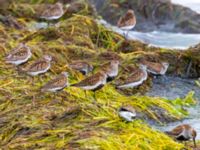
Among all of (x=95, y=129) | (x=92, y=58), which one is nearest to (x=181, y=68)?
(x=92, y=58)

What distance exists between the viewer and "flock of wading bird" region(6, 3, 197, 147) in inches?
333

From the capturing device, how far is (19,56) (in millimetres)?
10570

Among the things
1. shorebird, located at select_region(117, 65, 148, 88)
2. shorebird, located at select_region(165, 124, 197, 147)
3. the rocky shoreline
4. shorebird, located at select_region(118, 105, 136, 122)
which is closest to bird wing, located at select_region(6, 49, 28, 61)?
shorebird, located at select_region(117, 65, 148, 88)

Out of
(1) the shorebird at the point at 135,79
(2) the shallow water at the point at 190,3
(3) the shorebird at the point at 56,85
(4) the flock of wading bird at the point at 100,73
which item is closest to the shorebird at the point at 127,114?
(4) the flock of wading bird at the point at 100,73

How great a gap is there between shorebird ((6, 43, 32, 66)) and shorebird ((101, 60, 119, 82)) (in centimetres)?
109

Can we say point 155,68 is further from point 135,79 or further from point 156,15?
point 156,15

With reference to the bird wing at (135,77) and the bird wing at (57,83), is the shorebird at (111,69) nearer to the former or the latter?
the bird wing at (135,77)

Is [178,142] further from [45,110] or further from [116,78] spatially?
[116,78]

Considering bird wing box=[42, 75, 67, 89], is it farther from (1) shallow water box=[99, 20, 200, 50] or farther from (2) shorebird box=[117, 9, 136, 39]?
(1) shallow water box=[99, 20, 200, 50]

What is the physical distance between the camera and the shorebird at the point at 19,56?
10523 millimetres

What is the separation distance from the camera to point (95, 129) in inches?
313

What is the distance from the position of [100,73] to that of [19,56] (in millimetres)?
1561

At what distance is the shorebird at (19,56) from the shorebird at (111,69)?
1089 mm

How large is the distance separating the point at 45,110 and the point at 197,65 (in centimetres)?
447
